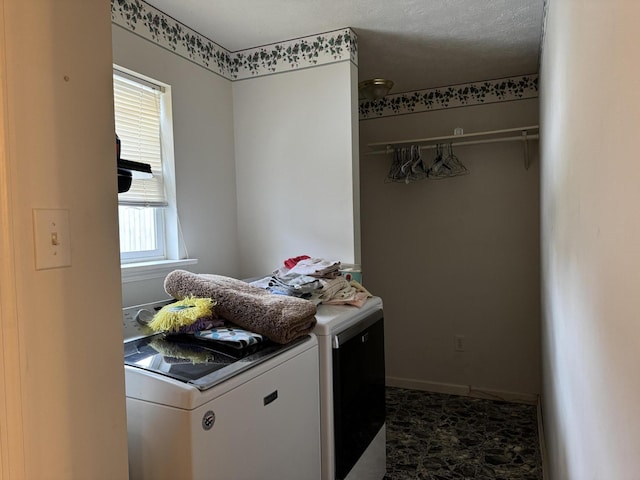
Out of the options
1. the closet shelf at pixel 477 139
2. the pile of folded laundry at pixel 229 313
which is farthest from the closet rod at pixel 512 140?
the pile of folded laundry at pixel 229 313

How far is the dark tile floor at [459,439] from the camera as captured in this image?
7.99ft

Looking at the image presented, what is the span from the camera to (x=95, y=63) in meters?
0.89

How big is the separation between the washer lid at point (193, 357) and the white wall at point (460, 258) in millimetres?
2242

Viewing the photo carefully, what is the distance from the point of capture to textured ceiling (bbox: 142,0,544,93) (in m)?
2.08

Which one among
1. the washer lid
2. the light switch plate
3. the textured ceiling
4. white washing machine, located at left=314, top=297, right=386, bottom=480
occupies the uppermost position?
the textured ceiling

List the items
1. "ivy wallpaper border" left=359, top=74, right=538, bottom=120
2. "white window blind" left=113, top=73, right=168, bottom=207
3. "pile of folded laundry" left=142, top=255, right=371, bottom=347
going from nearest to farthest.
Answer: "pile of folded laundry" left=142, top=255, right=371, bottom=347 < "white window blind" left=113, top=73, right=168, bottom=207 < "ivy wallpaper border" left=359, top=74, right=538, bottom=120

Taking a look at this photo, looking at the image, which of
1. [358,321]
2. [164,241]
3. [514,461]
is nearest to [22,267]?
[358,321]

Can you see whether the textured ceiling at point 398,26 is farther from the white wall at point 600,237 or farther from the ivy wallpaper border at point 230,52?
the white wall at point 600,237

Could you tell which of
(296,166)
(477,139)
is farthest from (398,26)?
(477,139)

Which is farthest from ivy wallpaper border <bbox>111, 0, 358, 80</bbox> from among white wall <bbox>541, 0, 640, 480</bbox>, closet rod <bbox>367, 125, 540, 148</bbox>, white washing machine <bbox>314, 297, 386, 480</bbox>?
white washing machine <bbox>314, 297, 386, 480</bbox>

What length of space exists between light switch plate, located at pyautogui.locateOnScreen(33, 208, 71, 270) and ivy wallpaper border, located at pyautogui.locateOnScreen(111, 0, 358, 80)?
1.45 meters

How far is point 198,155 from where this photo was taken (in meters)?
2.39

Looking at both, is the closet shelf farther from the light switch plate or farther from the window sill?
the light switch plate

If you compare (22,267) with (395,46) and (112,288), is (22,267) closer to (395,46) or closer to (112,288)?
(112,288)
